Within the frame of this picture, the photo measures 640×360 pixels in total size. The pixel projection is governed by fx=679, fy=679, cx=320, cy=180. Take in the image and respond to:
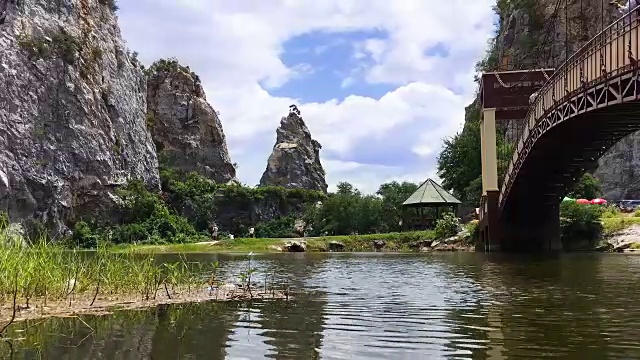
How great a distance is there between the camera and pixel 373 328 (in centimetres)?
1081

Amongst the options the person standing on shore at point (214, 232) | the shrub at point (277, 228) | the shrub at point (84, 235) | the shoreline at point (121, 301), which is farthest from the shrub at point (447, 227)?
the shoreline at point (121, 301)

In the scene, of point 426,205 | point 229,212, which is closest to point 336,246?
point 426,205

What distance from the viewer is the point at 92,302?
13000 mm

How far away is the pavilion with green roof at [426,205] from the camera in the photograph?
5769 cm

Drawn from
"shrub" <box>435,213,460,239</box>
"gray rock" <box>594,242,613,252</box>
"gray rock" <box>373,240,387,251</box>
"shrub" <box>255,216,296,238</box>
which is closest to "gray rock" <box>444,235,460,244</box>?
"shrub" <box>435,213,460,239</box>

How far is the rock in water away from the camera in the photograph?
99.9 metres

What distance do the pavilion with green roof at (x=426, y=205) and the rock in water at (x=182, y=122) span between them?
43124 mm

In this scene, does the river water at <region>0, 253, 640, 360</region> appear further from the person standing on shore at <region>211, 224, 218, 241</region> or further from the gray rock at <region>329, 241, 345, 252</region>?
the person standing on shore at <region>211, 224, 218, 241</region>

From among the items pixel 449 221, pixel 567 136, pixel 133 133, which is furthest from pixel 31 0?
pixel 567 136

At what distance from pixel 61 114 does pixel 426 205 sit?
34793 millimetres

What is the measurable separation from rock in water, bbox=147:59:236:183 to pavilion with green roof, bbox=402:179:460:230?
43124mm

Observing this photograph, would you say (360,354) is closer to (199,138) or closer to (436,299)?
(436,299)

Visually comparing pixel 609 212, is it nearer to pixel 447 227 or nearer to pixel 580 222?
pixel 580 222

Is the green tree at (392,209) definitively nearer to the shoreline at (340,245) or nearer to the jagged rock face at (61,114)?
the shoreline at (340,245)
